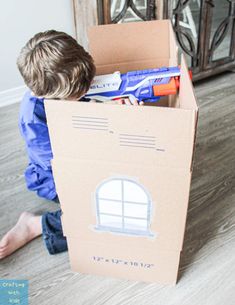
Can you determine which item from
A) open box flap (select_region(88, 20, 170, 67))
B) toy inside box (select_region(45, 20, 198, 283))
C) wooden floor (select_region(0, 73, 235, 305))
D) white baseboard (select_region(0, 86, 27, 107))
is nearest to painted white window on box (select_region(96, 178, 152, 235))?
toy inside box (select_region(45, 20, 198, 283))

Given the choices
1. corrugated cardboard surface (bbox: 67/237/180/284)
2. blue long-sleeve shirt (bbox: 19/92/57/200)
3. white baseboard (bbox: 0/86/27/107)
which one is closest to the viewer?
corrugated cardboard surface (bbox: 67/237/180/284)

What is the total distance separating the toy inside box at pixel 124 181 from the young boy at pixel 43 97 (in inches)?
7.6

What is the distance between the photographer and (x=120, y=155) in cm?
78

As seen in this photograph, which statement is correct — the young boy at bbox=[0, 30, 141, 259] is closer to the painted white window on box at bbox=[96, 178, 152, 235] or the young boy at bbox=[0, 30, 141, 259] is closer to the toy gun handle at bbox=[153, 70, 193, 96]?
the toy gun handle at bbox=[153, 70, 193, 96]

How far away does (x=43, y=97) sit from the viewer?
987mm

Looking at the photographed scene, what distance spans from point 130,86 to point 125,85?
2cm

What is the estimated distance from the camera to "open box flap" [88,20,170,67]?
45.5 inches

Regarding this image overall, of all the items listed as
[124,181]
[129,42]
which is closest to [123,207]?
[124,181]

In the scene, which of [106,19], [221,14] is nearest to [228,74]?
[221,14]

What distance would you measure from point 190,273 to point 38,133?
0.61 m

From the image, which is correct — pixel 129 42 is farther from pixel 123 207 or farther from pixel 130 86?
pixel 123 207

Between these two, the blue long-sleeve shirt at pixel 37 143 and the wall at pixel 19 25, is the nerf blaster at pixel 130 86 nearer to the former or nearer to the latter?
the blue long-sleeve shirt at pixel 37 143

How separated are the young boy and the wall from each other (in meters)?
0.82

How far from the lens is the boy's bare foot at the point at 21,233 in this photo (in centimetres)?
112
